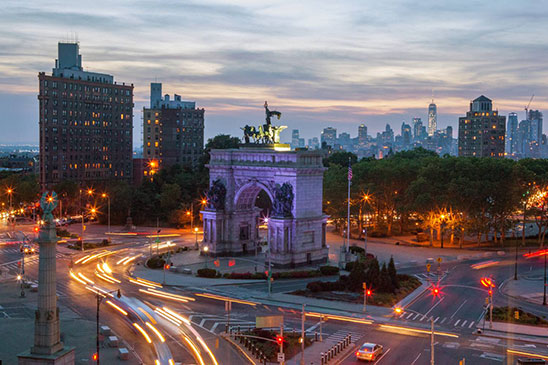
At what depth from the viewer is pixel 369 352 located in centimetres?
4381

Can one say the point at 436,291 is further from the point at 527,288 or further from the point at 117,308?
the point at 117,308

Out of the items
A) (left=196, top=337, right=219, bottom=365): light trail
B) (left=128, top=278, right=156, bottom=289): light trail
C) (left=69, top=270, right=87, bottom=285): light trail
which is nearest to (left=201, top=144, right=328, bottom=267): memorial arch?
(left=128, top=278, right=156, bottom=289): light trail

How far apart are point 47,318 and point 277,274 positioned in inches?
1644

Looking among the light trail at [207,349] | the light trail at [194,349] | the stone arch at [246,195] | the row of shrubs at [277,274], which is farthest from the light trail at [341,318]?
the stone arch at [246,195]

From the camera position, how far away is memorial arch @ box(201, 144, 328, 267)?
78.2 meters

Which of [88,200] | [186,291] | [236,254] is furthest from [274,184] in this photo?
[88,200]

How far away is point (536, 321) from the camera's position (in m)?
54.9

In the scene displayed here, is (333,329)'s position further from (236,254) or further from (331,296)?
(236,254)

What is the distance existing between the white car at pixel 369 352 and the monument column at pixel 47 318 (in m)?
20.5

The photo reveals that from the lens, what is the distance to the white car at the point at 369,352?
43.8 m

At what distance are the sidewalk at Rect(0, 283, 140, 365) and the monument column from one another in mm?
9300

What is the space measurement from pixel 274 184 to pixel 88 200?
76538mm

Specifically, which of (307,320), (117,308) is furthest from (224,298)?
(307,320)

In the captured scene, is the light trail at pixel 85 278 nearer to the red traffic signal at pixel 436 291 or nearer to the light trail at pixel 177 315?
the light trail at pixel 177 315
